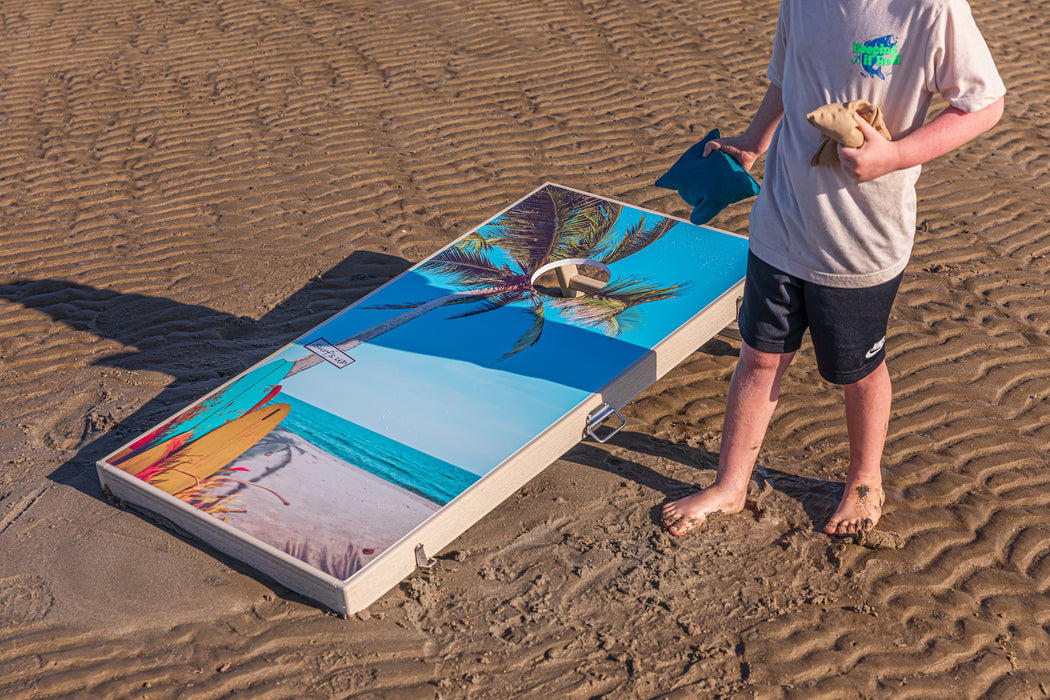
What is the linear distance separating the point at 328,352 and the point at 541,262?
3.88 ft

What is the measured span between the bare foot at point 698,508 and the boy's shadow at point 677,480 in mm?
77

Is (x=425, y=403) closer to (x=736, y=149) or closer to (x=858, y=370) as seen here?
(x=736, y=149)

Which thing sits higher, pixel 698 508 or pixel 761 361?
pixel 761 361

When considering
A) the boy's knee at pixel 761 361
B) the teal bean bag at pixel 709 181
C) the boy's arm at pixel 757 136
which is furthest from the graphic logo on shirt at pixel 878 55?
the boy's knee at pixel 761 361

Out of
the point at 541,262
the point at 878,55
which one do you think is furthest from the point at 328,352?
the point at 878,55

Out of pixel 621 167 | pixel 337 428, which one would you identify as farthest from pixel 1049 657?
pixel 621 167

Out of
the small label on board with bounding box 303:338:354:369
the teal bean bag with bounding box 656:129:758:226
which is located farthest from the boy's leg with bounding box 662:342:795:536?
the small label on board with bounding box 303:338:354:369

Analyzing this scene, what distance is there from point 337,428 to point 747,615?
5.54 ft

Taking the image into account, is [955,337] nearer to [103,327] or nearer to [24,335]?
[103,327]

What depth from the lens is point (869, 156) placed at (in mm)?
2875

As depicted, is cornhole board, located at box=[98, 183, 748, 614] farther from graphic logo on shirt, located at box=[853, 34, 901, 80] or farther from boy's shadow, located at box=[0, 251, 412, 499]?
graphic logo on shirt, located at box=[853, 34, 901, 80]

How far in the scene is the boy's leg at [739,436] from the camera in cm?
355

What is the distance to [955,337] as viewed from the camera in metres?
5.12

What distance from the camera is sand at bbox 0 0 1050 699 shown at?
338 centimetres
